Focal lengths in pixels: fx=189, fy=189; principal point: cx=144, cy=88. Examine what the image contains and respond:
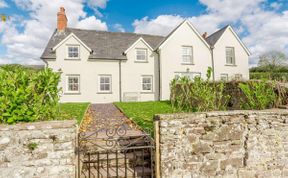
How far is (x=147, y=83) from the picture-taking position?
61.9ft

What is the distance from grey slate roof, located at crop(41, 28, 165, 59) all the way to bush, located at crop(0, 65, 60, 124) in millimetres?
13844

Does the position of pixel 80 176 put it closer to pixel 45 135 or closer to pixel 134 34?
pixel 45 135

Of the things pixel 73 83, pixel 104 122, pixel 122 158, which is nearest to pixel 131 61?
pixel 73 83

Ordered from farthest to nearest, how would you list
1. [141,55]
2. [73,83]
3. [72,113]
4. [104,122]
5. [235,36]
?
[235,36], [141,55], [73,83], [72,113], [104,122]

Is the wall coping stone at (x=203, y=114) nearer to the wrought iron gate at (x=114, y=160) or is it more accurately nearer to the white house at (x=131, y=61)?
the wrought iron gate at (x=114, y=160)

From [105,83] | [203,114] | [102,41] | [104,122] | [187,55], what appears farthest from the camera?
[102,41]

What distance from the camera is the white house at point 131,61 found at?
17.0 metres

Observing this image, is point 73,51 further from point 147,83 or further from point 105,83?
point 147,83

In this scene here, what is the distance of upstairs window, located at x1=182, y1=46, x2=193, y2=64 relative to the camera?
1906 cm

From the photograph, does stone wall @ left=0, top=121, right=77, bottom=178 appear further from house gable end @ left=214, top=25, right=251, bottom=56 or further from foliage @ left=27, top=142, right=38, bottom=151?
house gable end @ left=214, top=25, right=251, bottom=56

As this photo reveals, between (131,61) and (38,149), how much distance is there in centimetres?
1549

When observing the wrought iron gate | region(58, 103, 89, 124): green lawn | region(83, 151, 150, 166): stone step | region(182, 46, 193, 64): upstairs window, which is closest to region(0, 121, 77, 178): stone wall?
the wrought iron gate

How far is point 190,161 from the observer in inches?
152

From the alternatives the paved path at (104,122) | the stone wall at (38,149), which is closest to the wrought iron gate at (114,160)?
the stone wall at (38,149)
